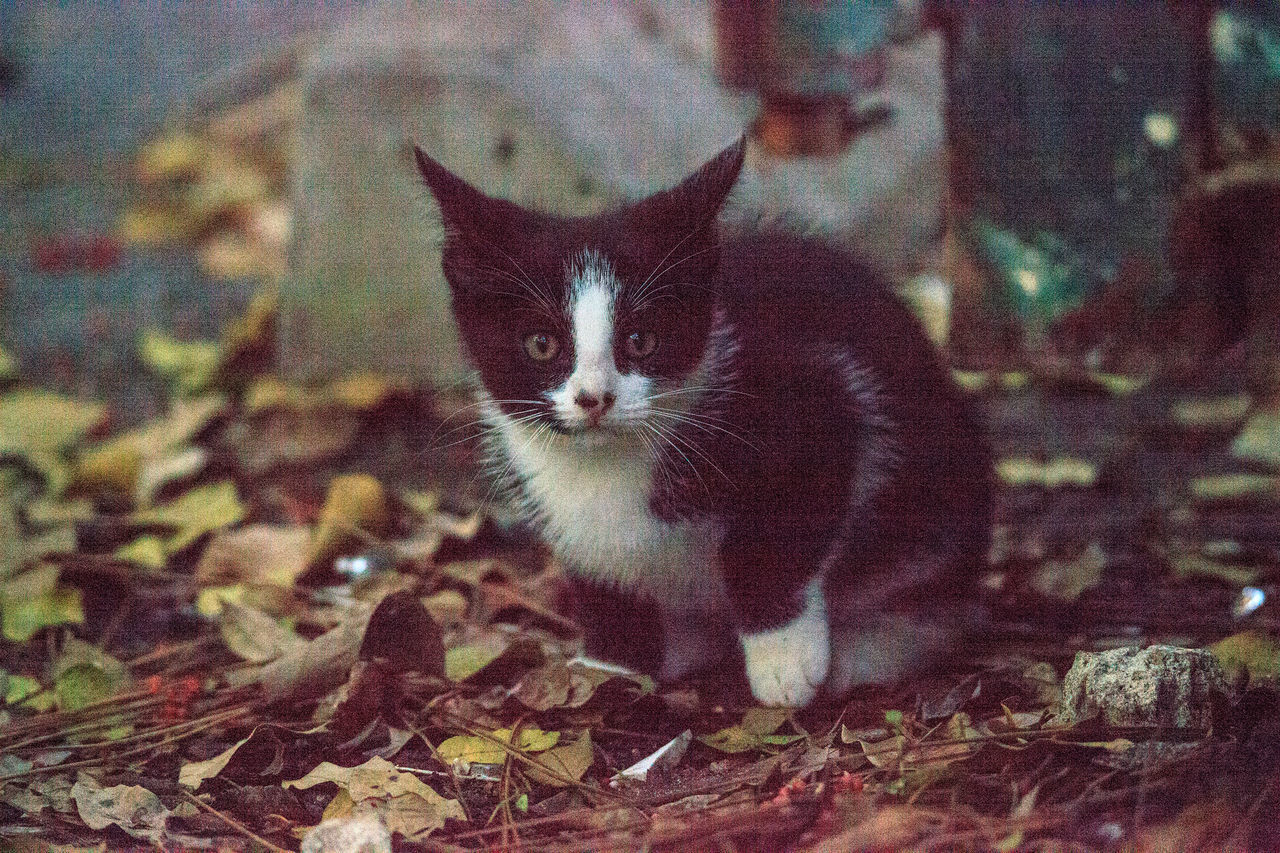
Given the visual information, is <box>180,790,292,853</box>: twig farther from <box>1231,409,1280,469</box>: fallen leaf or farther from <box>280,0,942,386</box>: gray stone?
<box>1231,409,1280,469</box>: fallen leaf

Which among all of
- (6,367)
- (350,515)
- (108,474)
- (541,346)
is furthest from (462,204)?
(6,367)

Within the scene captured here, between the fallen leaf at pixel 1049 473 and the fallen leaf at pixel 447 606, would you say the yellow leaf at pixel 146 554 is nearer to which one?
the fallen leaf at pixel 447 606

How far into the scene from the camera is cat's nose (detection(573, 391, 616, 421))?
1.69 meters

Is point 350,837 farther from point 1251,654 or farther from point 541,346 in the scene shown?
point 1251,654

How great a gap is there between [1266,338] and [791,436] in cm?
119

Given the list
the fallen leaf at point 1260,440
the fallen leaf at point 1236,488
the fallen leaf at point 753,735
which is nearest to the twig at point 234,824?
the fallen leaf at point 753,735

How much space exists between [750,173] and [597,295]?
1305mm

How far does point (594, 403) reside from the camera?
1.69 meters

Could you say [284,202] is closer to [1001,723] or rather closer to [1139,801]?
[1001,723]

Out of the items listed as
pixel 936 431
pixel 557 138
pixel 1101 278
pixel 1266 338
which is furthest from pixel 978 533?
pixel 557 138

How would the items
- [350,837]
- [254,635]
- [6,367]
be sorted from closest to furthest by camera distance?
[350,837] → [254,635] → [6,367]

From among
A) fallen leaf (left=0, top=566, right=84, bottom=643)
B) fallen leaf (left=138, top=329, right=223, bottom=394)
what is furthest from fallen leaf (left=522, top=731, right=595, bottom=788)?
fallen leaf (left=138, top=329, right=223, bottom=394)

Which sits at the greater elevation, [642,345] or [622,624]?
[642,345]

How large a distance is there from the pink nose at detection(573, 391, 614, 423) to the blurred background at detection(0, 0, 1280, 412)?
525 mm
